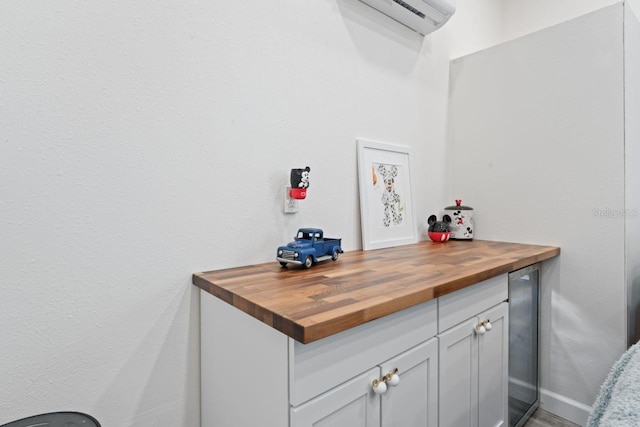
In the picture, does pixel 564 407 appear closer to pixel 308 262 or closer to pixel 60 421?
pixel 308 262

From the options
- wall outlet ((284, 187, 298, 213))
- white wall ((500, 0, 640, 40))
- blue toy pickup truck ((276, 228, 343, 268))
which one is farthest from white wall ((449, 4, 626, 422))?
wall outlet ((284, 187, 298, 213))

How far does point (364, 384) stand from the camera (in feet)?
3.01

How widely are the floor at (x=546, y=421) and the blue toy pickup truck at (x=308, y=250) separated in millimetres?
1472

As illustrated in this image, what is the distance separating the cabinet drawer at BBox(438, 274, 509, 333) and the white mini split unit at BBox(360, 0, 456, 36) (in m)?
1.51

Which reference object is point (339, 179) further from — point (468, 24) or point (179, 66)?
point (468, 24)

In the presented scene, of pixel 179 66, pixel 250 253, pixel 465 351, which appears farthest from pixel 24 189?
pixel 465 351

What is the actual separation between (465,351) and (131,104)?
1490 millimetres

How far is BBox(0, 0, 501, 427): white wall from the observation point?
3.06 feet

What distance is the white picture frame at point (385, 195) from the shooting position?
5.87 ft

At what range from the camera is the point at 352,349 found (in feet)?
2.92

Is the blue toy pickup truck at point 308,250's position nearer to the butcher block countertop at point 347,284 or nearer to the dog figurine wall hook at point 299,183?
the butcher block countertop at point 347,284

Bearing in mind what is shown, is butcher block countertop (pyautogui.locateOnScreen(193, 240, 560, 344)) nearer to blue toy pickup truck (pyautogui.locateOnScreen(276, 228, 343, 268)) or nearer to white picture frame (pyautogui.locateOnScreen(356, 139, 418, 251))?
blue toy pickup truck (pyautogui.locateOnScreen(276, 228, 343, 268))

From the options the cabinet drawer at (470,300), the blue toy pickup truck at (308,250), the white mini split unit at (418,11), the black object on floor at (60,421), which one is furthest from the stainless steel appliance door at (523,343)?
the black object on floor at (60,421)

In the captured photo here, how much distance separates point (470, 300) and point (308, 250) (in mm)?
666
